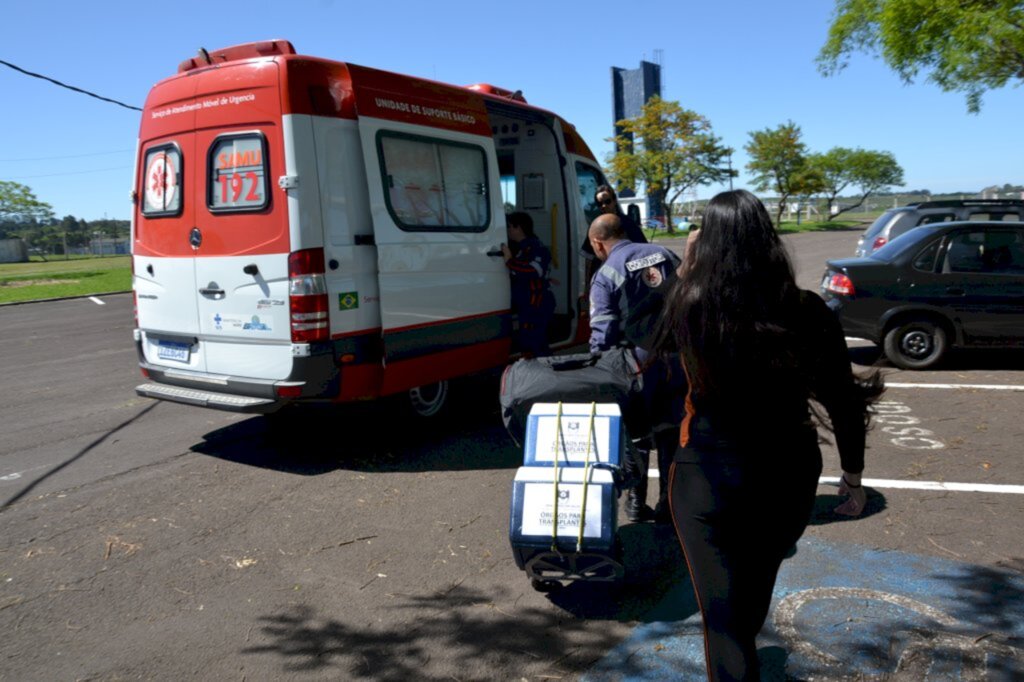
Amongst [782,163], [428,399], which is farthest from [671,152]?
[428,399]

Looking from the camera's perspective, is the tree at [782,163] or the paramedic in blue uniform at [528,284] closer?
the paramedic in blue uniform at [528,284]

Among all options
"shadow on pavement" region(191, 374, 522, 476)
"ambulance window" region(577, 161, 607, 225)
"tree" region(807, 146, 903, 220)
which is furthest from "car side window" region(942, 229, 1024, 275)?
"tree" region(807, 146, 903, 220)

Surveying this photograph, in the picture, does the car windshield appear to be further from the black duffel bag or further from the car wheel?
the black duffel bag

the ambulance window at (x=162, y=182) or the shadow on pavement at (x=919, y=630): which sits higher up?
the ambulance window at (x=162, y=182)

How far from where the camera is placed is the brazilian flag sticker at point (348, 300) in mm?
5688

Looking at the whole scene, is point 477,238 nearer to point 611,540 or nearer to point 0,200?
point 611,540

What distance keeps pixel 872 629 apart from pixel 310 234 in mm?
4137

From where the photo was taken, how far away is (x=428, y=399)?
7.11 m

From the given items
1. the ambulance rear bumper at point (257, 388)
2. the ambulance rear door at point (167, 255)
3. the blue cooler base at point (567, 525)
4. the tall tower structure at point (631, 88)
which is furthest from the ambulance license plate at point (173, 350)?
the tall tower structure at point (631, 88)

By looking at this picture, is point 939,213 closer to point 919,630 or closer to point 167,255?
point 919,630

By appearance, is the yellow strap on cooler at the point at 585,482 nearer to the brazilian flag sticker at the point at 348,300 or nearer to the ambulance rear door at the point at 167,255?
→ the brazilian flag sticker at the point at 348,300

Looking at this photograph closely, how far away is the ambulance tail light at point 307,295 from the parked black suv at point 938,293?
614 cm

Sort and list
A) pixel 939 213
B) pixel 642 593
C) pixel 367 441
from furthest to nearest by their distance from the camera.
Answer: pixel 939 213, pixel 367 441, pixel 642 593

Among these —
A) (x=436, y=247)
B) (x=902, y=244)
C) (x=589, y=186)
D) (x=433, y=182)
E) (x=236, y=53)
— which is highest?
(x=236, y=53)
